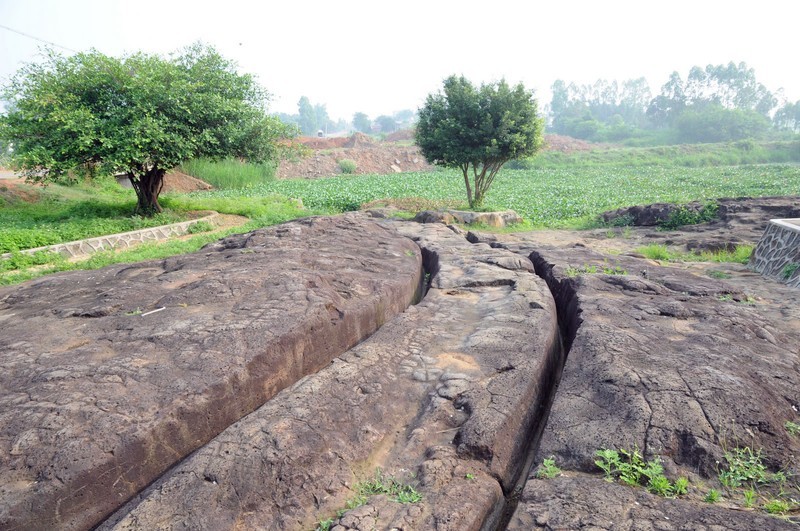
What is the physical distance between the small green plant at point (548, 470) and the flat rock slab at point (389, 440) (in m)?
0.30

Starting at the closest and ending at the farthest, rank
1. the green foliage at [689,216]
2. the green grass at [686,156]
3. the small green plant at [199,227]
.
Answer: the small green plant at [199,227], the green foliage at [689,216], the green grass at [686,156]

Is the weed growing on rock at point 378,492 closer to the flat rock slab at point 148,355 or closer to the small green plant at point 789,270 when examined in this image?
the flat rock slab at point 148,355

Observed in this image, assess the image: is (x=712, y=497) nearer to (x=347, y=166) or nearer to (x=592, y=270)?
(x=592, y=270)

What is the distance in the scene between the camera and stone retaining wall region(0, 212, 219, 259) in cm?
925

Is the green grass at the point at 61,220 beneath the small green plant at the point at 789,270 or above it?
above

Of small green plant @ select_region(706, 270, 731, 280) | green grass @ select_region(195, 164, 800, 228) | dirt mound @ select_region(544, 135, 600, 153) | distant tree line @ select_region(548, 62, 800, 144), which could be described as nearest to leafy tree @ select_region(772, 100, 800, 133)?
distant tree line @ select_region(548, 62, 800, 144)

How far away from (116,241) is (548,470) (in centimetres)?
1023

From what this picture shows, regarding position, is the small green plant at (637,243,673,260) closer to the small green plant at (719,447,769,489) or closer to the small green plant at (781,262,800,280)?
the small green plant at (781,262,800,280)

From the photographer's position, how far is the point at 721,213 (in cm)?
1277

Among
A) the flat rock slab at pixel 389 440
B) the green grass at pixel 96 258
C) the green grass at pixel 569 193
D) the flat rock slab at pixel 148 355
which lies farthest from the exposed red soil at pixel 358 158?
the flat rock slab at pixel 389 440

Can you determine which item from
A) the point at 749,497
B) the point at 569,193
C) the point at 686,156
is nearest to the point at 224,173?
the point at 569,193

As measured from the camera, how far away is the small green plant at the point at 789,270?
718 cm

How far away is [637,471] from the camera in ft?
8.77

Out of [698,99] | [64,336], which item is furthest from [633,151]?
[64,336]
